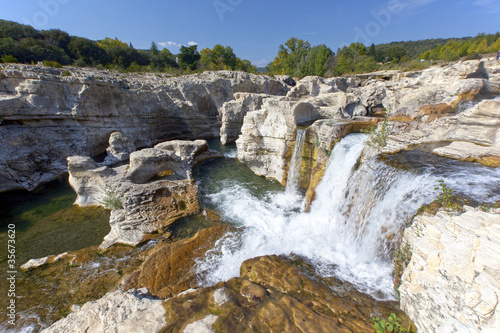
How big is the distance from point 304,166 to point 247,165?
4200mm

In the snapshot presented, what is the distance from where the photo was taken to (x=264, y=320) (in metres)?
3.05

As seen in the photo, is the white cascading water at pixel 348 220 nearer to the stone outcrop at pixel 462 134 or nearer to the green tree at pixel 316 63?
the stone outcrop at pixel 462 134

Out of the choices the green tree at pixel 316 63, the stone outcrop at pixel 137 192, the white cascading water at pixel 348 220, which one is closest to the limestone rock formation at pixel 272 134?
the white cascading water at pixel 348 220

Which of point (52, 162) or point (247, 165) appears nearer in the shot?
point (52, 162)

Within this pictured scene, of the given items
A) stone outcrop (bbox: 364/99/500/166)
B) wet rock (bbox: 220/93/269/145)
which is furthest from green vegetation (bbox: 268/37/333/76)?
stone outcrop (bbox: 364/99/500/166)

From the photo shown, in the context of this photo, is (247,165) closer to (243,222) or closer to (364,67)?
(243,222)

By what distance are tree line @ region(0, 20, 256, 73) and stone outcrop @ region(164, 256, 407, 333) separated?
22.4 meters

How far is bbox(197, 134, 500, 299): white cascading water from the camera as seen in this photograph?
444 centimetres

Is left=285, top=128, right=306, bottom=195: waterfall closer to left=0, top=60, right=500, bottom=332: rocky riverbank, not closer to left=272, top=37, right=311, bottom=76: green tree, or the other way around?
left=0, top=60, right=500, bottom=332: rocky riverbank

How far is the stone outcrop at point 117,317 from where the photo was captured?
9.48ft

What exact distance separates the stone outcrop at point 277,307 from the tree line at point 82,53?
22353mm

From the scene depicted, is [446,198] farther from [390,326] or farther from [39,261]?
[39,261]

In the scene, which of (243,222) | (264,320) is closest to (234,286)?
(264,320)

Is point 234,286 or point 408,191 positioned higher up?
point 408,191
